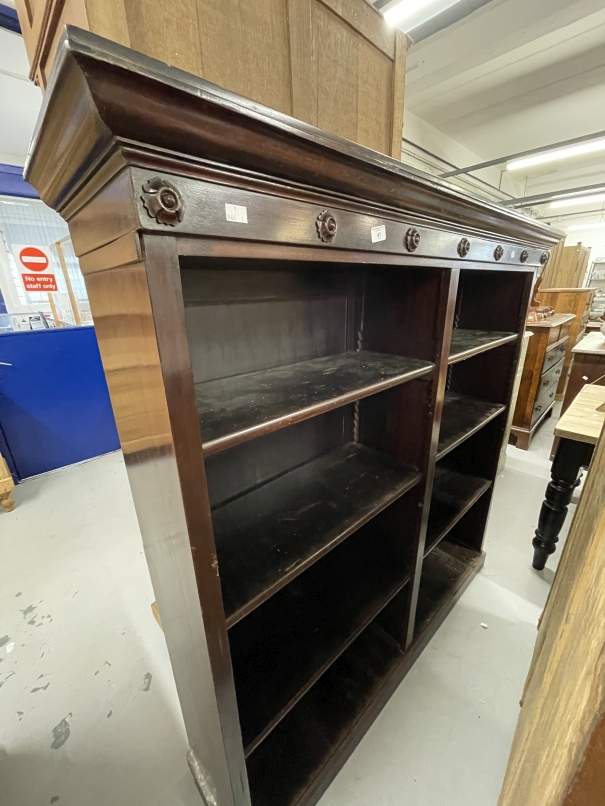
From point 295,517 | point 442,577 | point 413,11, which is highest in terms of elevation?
point 413,11

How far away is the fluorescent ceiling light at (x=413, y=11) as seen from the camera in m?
1.41

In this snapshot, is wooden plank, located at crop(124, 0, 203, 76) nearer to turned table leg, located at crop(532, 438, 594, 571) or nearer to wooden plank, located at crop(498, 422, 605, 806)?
wooden plank, located at crop(498, 422, 605, 806)

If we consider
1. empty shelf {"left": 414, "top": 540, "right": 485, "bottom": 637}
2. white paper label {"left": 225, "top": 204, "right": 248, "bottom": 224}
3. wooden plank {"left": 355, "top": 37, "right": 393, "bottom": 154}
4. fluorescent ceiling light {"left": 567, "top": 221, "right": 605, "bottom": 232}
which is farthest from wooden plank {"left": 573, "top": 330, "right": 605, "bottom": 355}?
fluorescent ceiling light {"left": 567, "top": 221, "right": 605, "bottom": 232}

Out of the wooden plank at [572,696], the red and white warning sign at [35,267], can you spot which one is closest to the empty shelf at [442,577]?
the wooden plank at [572,696]

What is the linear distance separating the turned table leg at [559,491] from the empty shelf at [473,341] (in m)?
0.60

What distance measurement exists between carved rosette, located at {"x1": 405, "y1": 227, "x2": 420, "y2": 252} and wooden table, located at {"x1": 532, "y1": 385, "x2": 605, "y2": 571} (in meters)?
1.14

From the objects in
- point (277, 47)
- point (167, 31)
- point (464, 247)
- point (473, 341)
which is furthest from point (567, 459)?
point (167, 31)

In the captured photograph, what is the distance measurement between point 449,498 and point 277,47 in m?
1.60

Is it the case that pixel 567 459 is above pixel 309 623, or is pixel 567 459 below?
above

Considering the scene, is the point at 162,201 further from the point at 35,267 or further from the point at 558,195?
the point at 558,195

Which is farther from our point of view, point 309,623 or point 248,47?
point 309,623

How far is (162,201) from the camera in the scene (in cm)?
40

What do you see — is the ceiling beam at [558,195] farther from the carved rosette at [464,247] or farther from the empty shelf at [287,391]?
the empty shelf at [287,391]

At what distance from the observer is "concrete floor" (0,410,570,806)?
104cm
